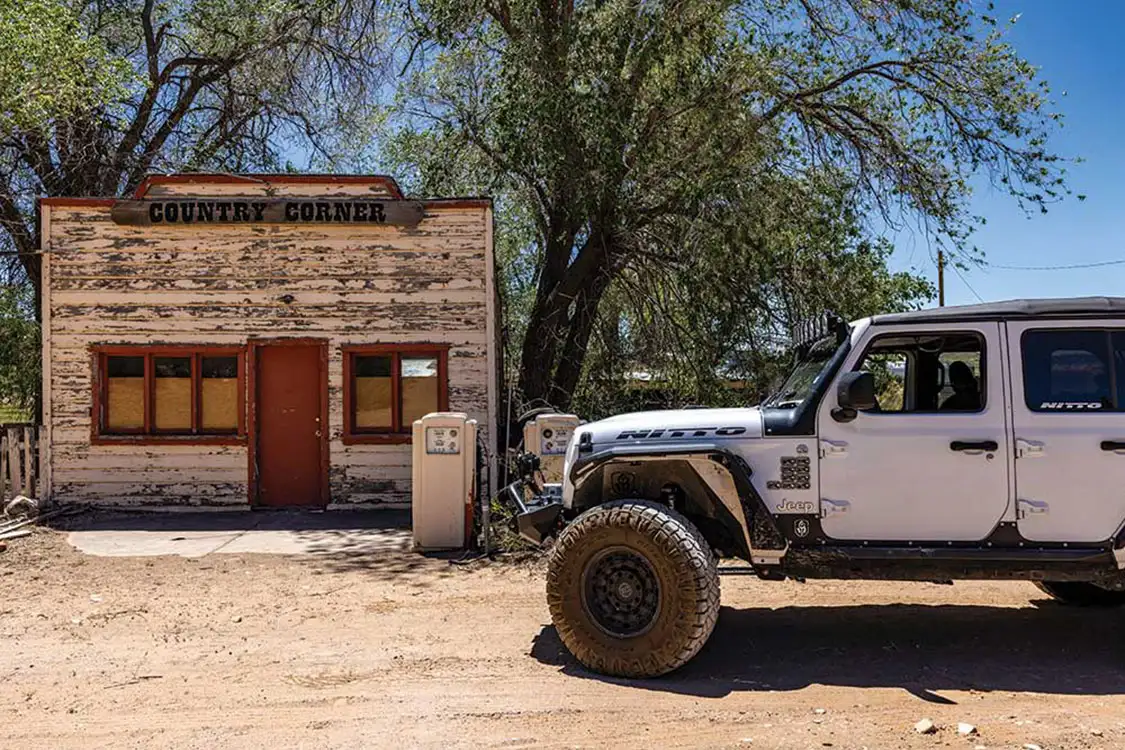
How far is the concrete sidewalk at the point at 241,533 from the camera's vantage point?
9.79 m

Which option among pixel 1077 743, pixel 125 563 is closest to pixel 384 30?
pixel 125 563

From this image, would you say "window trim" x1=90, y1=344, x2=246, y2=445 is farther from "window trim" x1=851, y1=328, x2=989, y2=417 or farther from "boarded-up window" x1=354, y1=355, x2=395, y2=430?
"window trim" x1=851, y1=328, x2=989, y2=417

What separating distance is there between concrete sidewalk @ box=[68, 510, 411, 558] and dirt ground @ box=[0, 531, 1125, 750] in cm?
156

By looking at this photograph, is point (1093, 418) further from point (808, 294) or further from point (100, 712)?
point (808, 294)

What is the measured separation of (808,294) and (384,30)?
871cm

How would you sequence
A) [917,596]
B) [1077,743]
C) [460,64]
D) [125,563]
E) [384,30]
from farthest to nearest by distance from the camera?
[384,30]
[460,64]
[125,563]
[917,596]
[1077,743]

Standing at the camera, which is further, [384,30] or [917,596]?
[384,30]

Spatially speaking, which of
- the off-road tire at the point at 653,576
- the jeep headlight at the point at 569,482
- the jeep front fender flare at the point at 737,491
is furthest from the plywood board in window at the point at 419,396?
the jeep front fender flare at the point at 737,491

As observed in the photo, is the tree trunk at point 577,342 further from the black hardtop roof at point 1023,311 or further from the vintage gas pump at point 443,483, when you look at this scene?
the black hardtop roof at point 1023,311

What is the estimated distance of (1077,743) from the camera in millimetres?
4336

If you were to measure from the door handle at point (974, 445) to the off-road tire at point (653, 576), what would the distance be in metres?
1.61

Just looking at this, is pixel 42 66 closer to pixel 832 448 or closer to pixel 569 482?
pixel 569 482

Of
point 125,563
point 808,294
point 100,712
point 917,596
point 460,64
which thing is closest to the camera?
point 100,712

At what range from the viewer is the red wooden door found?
12.4 m
